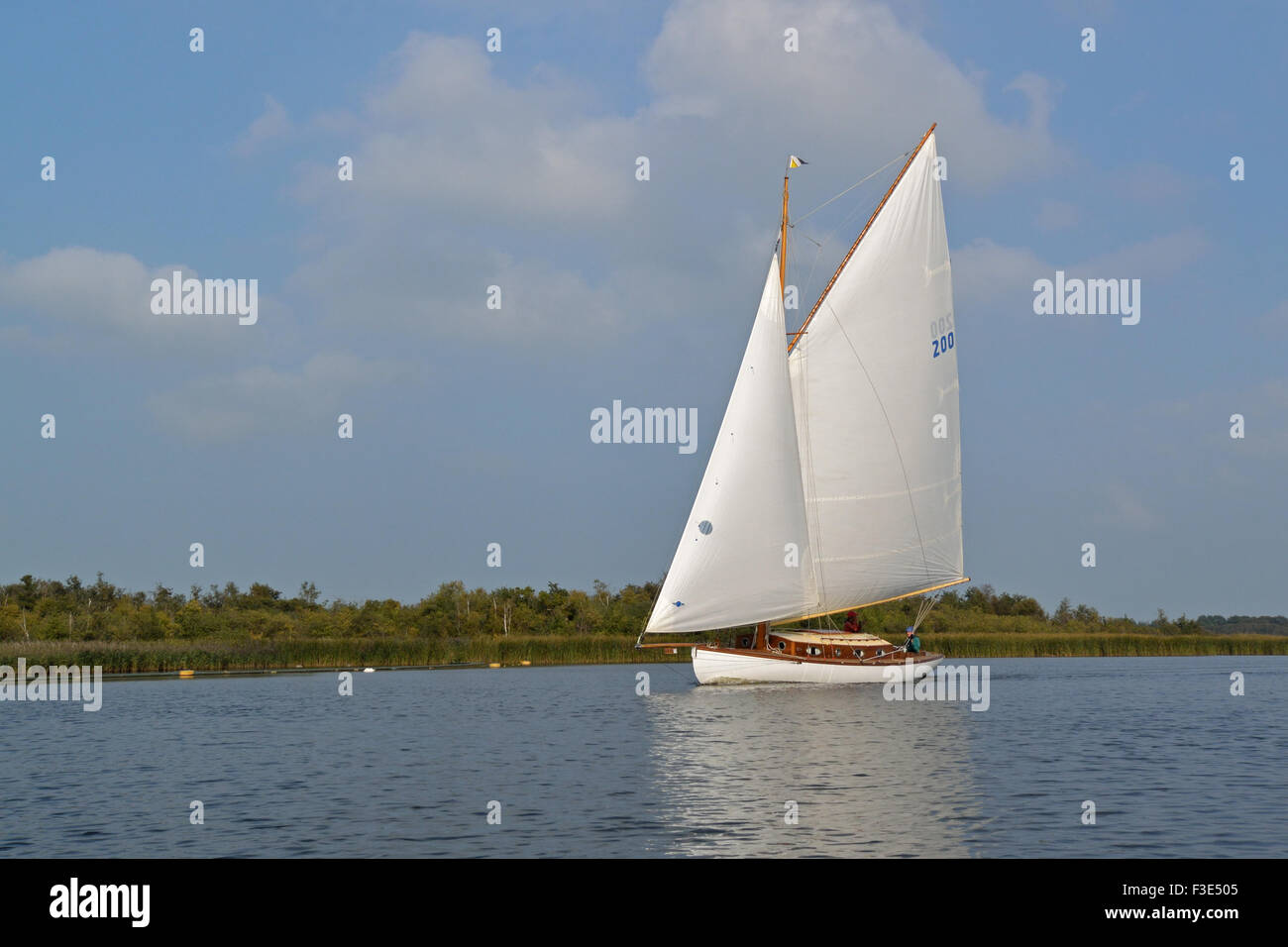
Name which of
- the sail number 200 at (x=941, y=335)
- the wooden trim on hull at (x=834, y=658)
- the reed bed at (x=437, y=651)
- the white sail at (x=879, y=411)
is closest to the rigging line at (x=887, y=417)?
the white sail at (x=879, y=411)

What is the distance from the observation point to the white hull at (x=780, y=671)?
50688mm

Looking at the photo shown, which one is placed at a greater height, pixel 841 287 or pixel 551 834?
pixel 841 287

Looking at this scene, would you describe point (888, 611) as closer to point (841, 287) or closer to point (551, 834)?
point (841, 287)

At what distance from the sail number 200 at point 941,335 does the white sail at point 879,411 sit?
9cm

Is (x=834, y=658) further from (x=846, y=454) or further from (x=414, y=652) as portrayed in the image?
(x=414, y=652)

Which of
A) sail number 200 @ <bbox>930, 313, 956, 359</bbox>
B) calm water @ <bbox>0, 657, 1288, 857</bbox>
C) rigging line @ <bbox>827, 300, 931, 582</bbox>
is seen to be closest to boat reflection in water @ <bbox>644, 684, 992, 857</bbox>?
calm water @ <bbox>0, 657, 1288, 857</bbox>

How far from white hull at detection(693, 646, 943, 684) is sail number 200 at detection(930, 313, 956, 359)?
1476 cm

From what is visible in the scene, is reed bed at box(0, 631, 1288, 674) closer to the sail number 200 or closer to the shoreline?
the shoreline

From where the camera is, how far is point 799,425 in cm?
5259

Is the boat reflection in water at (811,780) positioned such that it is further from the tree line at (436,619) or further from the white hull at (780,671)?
the tree line at (436,619)

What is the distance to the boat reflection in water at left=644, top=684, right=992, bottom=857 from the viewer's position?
18.5 metres
